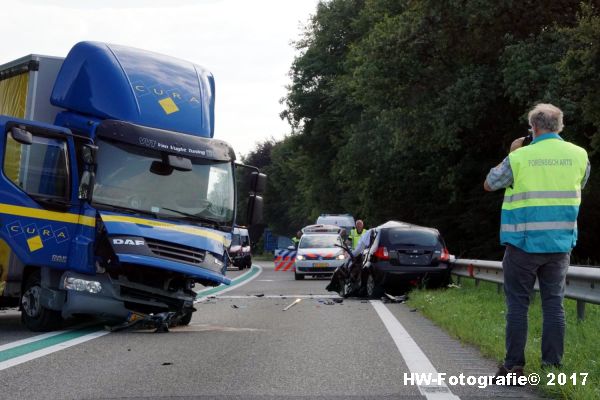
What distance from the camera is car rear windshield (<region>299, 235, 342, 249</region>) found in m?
30.9

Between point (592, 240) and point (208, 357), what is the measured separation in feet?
83.5

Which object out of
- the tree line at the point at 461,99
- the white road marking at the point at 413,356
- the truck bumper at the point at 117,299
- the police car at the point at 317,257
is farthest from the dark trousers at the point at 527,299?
→ the police car at the point at 317,257

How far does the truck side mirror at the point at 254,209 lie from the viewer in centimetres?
1316

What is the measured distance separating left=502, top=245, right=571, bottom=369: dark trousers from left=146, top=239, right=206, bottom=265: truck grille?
4961 millimetres

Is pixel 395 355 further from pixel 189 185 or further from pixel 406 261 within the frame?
pixel 406 261

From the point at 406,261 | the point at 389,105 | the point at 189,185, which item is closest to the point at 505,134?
the point at 389,105

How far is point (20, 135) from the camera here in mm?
10438

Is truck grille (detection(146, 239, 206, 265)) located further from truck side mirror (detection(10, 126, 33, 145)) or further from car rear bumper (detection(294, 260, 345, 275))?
car rear bumper (detection(294, 260, 345, 275))

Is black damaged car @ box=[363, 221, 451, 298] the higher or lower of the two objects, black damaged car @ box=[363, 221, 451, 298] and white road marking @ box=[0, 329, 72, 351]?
the higher

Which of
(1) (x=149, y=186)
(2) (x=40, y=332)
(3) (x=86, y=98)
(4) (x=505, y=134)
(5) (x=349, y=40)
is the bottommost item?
(2) (x=40, y=332)

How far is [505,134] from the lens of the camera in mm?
31953

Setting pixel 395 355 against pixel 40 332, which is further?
pixel 40 332

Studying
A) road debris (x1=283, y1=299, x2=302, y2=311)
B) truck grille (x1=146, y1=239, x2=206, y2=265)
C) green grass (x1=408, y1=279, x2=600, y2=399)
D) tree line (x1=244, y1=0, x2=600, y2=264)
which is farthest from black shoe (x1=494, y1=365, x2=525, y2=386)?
tree line (x1=244, y1=0, x2=600, y2=264)

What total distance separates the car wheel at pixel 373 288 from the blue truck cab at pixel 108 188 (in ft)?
20.6
